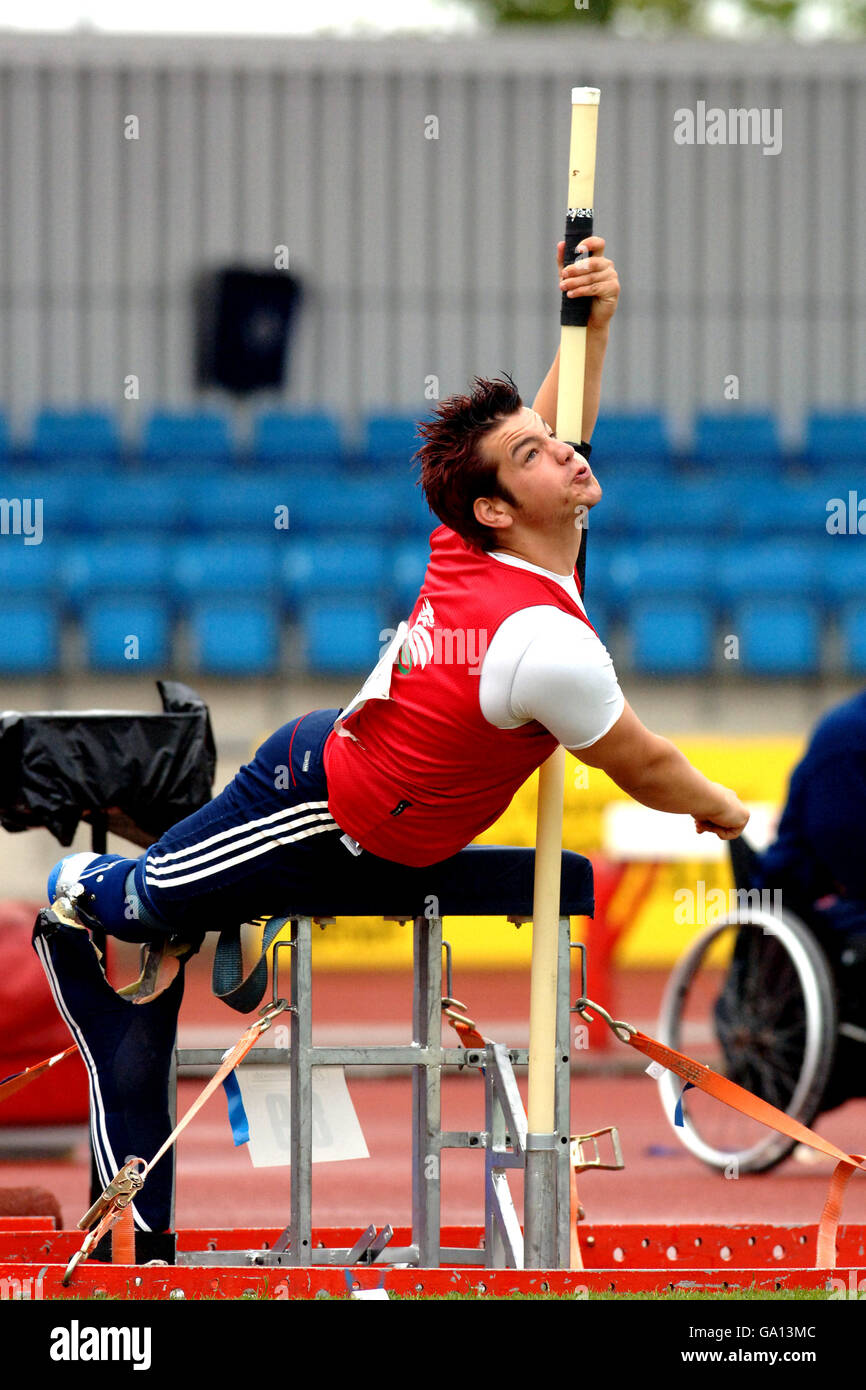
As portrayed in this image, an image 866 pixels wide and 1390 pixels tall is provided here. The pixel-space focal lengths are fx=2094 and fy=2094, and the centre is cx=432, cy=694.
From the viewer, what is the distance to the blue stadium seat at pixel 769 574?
13992 mm

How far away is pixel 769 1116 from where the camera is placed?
15.4 ft

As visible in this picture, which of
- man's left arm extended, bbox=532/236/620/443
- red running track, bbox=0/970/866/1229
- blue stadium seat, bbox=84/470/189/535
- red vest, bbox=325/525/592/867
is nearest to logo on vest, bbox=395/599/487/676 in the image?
red vest, bbox=325/525/592/867

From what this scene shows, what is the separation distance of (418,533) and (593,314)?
9.83 meters

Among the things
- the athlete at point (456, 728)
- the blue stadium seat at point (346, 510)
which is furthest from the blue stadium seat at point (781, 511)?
the athlete at point (456, 728)

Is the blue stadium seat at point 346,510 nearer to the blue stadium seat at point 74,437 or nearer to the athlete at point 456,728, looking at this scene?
the blue stadium seat at point 74,437

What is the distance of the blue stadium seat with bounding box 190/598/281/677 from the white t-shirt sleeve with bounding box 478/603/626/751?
9129mm

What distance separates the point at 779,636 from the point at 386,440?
3693mm

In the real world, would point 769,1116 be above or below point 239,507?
below

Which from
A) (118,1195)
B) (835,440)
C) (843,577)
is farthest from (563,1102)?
(835,440)

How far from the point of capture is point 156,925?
4703 mm

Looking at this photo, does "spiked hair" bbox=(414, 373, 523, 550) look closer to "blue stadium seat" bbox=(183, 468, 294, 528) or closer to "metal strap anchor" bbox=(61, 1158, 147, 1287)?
"metal strap anchor" bbox=(61, 1158, 147, 1287)

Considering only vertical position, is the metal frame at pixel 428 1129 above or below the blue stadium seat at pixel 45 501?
below

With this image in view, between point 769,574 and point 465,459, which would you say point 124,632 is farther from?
point 465,459

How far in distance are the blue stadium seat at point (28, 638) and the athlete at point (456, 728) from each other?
8.67 m
